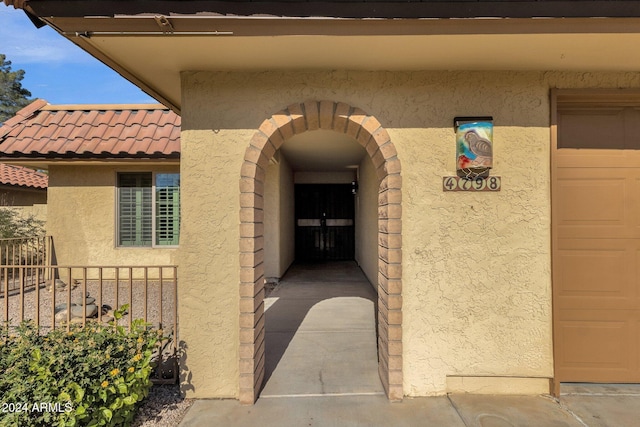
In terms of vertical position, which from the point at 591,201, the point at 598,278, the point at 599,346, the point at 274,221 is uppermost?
the point at 591,201

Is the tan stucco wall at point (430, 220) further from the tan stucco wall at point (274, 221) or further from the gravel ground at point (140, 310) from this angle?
the tan stucco wall at point (274, 221)

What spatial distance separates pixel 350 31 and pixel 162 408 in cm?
395

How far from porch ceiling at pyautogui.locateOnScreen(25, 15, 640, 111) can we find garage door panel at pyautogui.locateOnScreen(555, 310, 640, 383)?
2719mm

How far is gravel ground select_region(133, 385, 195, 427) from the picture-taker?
278cm

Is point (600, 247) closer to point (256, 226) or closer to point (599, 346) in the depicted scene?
point (599, 346)

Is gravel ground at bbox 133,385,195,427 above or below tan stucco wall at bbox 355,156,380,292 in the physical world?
below

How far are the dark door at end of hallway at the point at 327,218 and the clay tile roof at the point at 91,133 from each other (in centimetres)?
579

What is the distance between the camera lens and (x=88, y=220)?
7.84 m

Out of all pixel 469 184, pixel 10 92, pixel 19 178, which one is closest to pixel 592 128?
pixel 469 184

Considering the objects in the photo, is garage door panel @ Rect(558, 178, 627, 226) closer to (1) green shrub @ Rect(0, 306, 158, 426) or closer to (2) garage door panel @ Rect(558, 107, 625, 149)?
(2) garage door panel @ Rect(558, 107, 625, 149)

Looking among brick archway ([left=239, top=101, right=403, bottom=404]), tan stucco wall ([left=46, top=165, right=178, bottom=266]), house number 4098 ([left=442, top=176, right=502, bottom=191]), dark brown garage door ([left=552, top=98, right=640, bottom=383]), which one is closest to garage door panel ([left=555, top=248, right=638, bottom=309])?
dark brown garage door ([left=552, top=98, right=640, bottom=383])

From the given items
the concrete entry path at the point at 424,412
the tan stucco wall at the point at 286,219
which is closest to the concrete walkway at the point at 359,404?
Result: the concrete entry path at the point at 424,412

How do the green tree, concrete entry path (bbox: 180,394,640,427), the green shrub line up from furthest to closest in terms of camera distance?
the green tree
concrete entry path (bbox: 180,394,640,427)
the green shrub

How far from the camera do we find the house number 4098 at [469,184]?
3.16 metres
